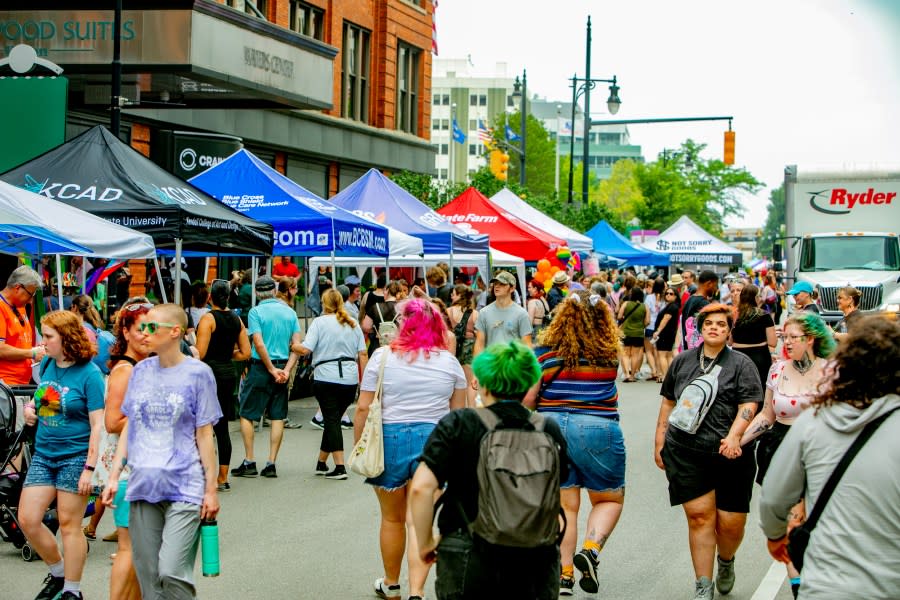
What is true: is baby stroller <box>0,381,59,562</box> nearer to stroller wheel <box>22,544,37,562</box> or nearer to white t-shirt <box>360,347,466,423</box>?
stroller wheel <box>22,544,37,562</box>

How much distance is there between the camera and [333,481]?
1085 centimetres

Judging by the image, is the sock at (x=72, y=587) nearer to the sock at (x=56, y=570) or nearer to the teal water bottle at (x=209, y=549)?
the sock at (x=56, y=570)

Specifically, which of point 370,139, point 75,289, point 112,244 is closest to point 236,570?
point 112,244

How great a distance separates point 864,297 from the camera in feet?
A: 87.6

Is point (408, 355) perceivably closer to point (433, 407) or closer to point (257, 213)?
point (433, 407)

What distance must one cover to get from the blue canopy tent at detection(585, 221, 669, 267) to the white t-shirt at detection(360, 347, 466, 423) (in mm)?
31866

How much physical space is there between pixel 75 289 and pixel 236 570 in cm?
819

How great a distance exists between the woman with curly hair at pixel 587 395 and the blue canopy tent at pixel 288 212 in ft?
30.2

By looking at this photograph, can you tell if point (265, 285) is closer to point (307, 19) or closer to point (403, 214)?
point (403, 214)

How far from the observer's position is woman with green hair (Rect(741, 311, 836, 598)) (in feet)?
22.0

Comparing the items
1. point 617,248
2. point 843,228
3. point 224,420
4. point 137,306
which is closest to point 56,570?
point 137,306

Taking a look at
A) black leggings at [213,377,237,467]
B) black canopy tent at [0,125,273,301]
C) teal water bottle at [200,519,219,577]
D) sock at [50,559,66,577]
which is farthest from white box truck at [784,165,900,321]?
teal water bottle at [200,519,219,577]

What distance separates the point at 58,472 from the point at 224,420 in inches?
128

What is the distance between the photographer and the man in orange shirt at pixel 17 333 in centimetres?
860
